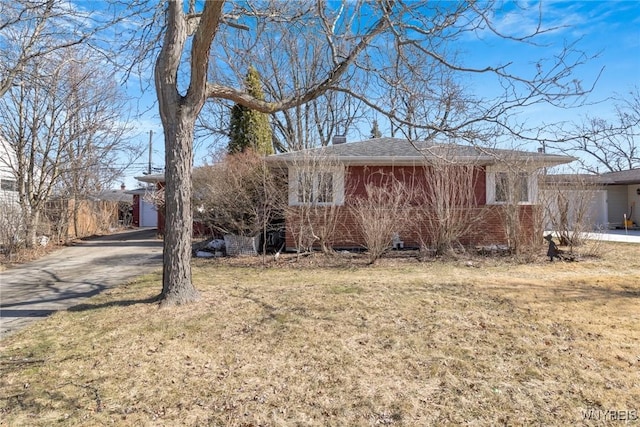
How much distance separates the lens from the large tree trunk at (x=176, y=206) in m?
5.46

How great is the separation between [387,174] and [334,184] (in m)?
2.01

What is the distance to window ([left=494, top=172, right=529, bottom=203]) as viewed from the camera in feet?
32.5

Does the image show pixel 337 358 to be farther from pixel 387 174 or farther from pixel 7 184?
pixel 7 184

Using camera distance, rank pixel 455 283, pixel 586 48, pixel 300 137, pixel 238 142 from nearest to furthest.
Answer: pixel 586 48 < pixel 455 283 < pixel 238 142 < pixel 300 137

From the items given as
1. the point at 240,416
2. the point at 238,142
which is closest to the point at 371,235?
the point at 240,416

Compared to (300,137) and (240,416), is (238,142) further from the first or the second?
(240,416)

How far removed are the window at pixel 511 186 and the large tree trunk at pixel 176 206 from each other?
8161 mm

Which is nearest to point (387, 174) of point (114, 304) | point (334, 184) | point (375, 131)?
point (334, 184)

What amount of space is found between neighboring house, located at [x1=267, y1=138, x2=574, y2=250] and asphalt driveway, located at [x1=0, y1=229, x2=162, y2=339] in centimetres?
441

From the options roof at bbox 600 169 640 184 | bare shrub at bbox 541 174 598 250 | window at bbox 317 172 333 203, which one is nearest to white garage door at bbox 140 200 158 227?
window at bbox 317 172 333 203

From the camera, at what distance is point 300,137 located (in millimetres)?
22562

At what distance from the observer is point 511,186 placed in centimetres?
989

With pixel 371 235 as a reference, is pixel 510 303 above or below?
below

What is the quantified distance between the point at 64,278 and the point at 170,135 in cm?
506
